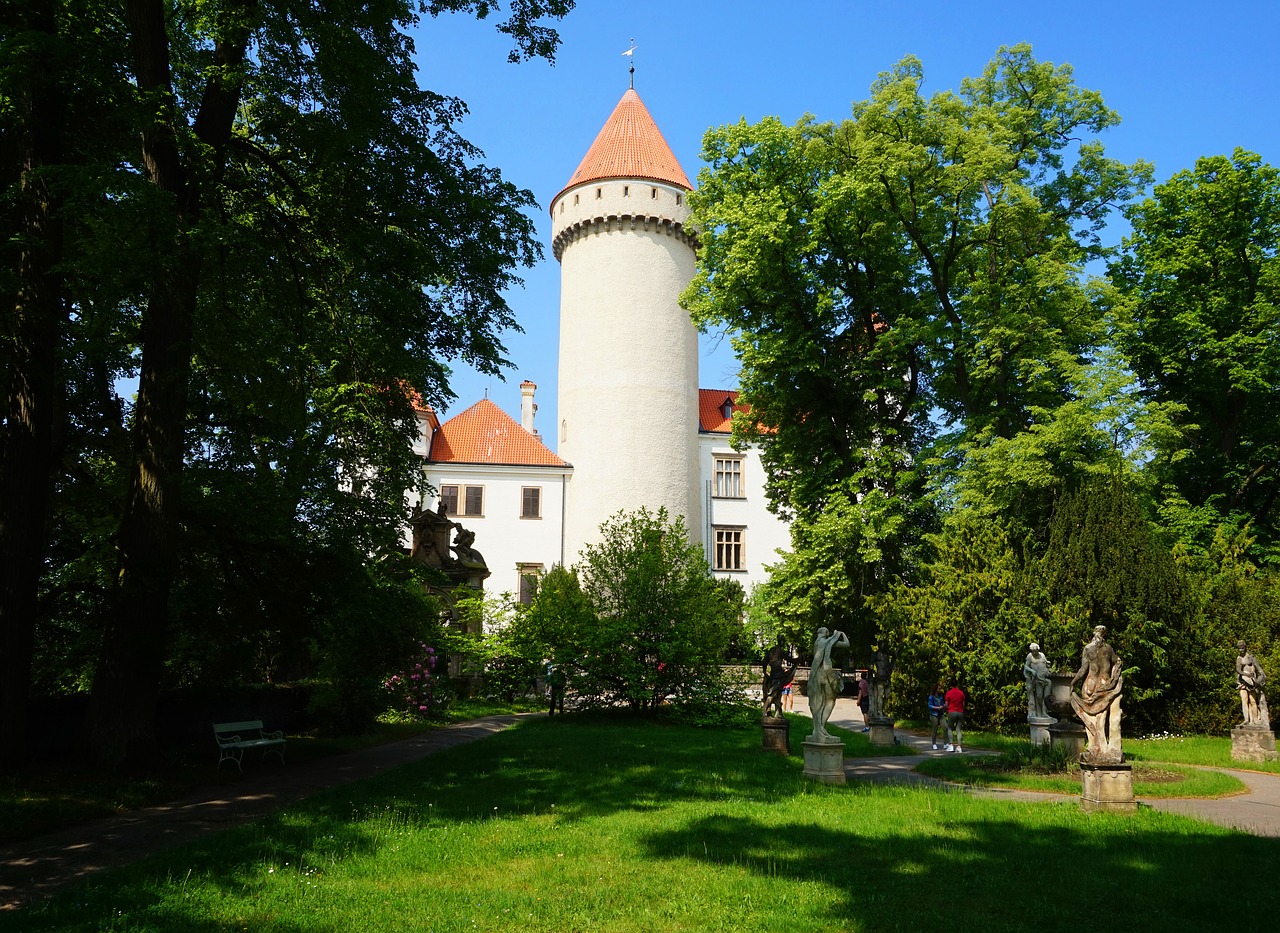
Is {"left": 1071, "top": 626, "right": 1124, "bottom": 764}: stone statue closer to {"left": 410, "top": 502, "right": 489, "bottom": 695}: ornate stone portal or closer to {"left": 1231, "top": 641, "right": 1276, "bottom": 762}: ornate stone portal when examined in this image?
{"left": 1231, "top": 641, "right": 1276, "bottom": 762}: ornate stone portal

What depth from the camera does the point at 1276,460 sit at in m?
24.3

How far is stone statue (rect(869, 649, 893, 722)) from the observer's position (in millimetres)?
17669

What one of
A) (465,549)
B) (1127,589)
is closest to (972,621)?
(1127,589)

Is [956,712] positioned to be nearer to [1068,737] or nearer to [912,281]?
[1068,737]

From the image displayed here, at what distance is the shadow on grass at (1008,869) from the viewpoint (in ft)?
19.3

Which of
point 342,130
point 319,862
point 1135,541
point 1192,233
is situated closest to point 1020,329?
point 1135,541

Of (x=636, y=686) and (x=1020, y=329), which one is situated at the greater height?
(x=1020, y=329)

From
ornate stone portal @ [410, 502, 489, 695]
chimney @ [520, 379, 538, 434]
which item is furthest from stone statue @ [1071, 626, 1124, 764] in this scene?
chimney @ [520, 379, 538, 434]

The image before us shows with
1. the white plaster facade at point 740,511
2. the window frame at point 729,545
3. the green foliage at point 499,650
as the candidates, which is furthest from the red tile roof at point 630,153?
the green foliage at point 499,650

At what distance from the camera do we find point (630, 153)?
41.3 m

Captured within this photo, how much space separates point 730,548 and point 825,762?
3244 cm

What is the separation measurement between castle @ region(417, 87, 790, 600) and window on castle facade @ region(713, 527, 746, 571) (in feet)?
1.05

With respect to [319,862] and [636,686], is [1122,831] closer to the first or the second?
[319,862]

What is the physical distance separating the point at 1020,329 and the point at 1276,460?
32.7ft
